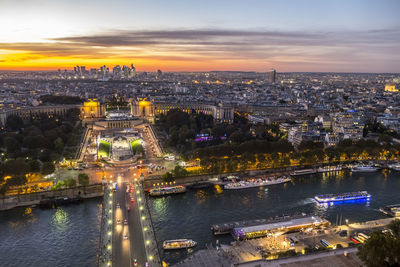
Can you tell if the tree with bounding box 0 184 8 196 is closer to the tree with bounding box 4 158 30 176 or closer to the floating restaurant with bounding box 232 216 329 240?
the tree with bounding box 4 158 30 176

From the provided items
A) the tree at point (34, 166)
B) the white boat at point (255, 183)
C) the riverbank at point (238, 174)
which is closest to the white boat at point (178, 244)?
the riverbank at point (238, 174)

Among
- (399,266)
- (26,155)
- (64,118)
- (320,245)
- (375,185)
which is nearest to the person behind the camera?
(399,266)

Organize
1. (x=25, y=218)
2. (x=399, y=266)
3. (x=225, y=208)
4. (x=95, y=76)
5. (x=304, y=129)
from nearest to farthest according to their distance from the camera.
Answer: (x=399, y=266) → (x=25, y=218) → (x=225, y=208) → (x=304, y=129) → (x=95, y=76)

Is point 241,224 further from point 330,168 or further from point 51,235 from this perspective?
point 330,168

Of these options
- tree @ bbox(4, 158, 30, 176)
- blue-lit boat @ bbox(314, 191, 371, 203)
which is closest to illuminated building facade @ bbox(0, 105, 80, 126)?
tree @ bbox(4, 158, 30, 176)

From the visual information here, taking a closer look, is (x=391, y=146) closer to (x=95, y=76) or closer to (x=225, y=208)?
(x=225, y=208)

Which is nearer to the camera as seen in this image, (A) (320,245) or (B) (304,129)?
(A) (320,245)

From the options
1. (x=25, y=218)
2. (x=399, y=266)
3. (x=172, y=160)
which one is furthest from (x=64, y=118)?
(x=399, y=266)
